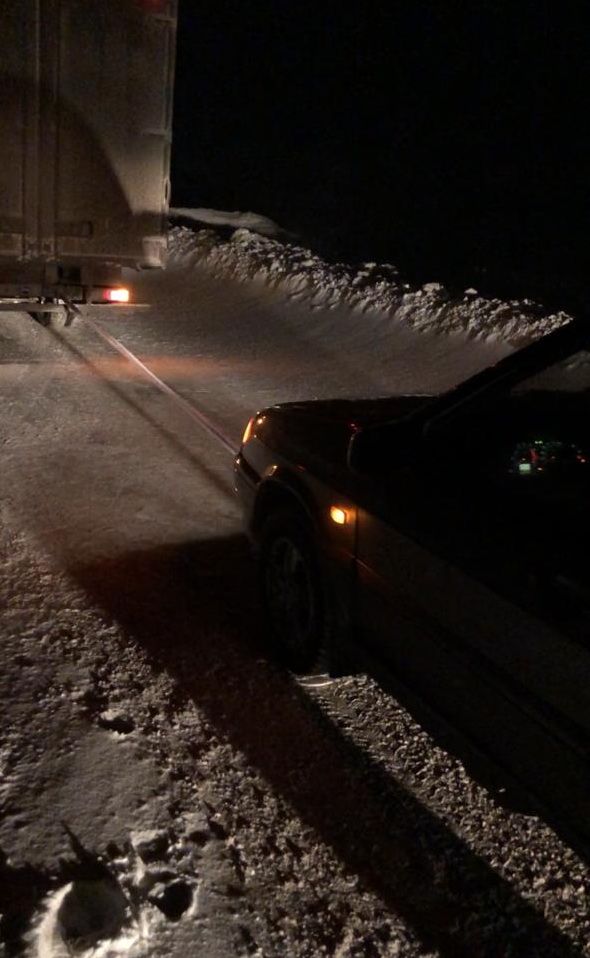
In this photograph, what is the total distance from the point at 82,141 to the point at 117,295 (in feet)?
5.33

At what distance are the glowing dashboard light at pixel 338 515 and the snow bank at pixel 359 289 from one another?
27.1ft

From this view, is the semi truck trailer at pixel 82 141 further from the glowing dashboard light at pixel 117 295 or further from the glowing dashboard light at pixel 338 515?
the glowing dashboard light at pixel 338 515

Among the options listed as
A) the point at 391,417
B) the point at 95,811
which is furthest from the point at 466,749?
the point at 391,417

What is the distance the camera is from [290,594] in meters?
4.41

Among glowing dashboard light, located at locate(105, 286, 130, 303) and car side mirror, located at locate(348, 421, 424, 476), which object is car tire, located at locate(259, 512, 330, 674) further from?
glowing dashboard light, located at locate(105, 286, 130, 303)

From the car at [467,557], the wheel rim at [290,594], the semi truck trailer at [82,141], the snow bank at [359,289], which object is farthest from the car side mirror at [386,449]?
the snow bank at [359,289]

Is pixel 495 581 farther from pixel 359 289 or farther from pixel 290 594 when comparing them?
pixel 359 289

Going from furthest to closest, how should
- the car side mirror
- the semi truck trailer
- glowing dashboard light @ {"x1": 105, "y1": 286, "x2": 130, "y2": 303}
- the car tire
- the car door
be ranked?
1. glowing dashboard light @ {"x1": 105, "y1": 286, "x2": 130, "y2": 303}
2. the semi truck trailer
3. the car tire
4. the car side mirror
5. the car door

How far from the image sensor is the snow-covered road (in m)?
2.93

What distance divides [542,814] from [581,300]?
22140 mm

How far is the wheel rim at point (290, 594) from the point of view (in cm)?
425

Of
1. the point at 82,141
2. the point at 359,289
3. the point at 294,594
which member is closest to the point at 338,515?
the point at 294,594

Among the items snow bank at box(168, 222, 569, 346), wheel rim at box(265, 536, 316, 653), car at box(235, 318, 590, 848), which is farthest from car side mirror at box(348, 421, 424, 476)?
snow bank at box(168, 222, 569, 346)

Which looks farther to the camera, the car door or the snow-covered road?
the snow-covered road
